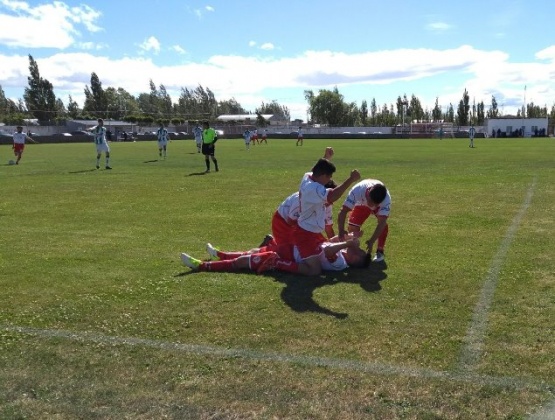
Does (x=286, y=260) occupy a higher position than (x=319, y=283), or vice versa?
(x=286, y=260)

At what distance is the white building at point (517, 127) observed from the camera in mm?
Answer: 85500

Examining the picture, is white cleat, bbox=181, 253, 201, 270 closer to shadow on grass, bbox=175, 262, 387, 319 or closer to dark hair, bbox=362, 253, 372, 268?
shadow on grass, bbox=175, 262, 387, 319

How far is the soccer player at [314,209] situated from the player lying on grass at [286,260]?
0.08 metres

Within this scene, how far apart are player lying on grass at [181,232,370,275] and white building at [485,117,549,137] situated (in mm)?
84972

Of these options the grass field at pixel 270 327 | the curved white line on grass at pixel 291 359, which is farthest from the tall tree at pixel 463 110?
the curved white line on grass at pixel 291 359

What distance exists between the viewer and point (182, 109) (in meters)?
146

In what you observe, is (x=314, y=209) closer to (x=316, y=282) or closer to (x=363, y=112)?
(x=316, y=282)

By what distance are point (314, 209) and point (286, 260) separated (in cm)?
74

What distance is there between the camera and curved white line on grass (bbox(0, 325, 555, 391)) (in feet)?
13.4

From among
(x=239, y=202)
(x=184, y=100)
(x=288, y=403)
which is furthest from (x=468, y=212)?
(x=184, y=100)

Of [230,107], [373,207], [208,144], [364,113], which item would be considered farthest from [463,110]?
[373,207]

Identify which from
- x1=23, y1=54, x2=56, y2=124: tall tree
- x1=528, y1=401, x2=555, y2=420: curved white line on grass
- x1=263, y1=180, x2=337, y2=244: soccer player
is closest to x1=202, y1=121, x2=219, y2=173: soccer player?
x1=263, y1=180, x2=337, y2=244: soccer player

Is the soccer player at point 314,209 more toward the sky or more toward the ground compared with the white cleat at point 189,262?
more toward the sky

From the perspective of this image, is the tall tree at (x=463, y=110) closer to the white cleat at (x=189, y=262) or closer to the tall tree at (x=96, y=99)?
the tall tree at (x=96, y=99)
